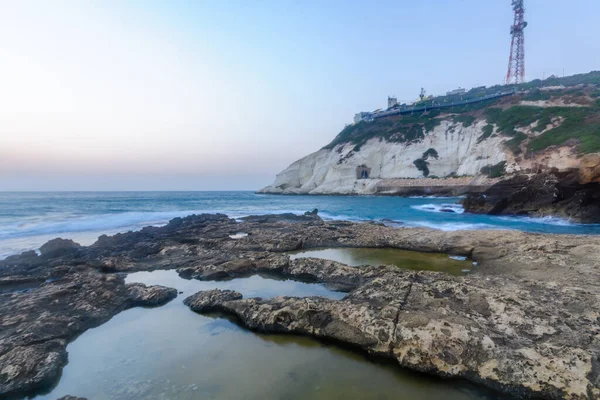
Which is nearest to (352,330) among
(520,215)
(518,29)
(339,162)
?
(520,215)

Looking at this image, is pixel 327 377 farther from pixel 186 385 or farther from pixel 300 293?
pixel 300 293

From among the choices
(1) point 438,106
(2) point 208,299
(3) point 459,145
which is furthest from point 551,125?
(2) point 208,299

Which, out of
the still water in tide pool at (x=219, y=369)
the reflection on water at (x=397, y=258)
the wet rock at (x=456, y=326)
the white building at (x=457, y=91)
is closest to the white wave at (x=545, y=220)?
the reflection on water at (x=397, y=258)

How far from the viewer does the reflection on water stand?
8.52m

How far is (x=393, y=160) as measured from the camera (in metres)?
58.3

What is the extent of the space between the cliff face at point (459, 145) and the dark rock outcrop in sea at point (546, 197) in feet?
46.1

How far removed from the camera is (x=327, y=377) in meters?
3.86

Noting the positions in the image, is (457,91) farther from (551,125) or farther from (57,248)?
(57,248)

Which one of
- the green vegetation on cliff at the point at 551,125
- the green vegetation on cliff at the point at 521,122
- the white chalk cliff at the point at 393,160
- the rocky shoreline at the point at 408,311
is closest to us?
the rocky shoreline at the point at 408,311

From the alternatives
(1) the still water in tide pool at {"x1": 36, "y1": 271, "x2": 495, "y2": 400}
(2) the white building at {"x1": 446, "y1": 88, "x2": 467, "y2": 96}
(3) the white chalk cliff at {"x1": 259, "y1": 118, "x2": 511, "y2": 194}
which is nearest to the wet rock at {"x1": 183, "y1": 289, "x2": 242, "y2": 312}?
(1) the still water in tide pool at {"x1": 36, "y1": 271, "x2": 495, "y2": 400}

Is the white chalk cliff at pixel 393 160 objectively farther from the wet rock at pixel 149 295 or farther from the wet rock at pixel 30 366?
the wet rock at pixel 30 366

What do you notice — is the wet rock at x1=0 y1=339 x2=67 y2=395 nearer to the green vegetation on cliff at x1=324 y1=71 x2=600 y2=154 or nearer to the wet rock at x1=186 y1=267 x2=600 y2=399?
the wet rock at x1=186 y1=267 x2=600 y2=399

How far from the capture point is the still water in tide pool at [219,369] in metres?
3.61

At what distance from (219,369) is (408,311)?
9.64ft
